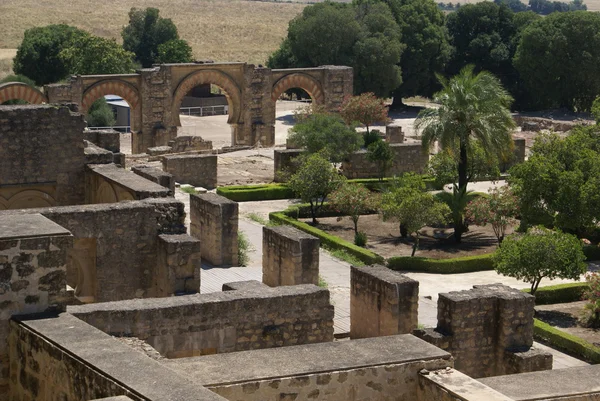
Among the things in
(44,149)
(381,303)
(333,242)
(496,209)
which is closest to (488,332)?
(381,303)

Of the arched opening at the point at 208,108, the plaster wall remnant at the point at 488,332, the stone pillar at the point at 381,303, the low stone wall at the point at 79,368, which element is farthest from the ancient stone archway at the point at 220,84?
the low stone wall at the point at 79,368

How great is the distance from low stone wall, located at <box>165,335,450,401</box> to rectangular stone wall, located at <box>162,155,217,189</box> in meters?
27.1

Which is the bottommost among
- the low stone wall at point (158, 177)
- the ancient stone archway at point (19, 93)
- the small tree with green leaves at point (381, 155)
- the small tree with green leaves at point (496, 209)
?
the small tree with green leaves at point (496, 209)

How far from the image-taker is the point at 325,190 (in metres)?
35.3

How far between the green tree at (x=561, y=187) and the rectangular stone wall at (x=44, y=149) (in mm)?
13297

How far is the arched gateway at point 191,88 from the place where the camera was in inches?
1898

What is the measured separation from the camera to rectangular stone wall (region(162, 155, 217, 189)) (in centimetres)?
3994

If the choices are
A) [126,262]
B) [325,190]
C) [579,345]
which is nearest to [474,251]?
Result: [325,190]

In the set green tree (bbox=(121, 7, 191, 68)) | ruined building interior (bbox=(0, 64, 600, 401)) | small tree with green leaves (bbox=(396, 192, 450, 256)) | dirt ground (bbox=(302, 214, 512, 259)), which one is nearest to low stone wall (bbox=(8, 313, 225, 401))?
ruined building interior (bbox=(0, 64, 600, 401))

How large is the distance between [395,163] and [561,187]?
12.6 metres

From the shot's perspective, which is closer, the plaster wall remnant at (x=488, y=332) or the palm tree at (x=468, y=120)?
the plaster wall remnant at (x=488, y=332)

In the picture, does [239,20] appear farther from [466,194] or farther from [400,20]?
[466,194]

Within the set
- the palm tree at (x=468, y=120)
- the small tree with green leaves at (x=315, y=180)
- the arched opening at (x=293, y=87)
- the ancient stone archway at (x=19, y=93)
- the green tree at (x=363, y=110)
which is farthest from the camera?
the arched opening at (x=293, y=87)

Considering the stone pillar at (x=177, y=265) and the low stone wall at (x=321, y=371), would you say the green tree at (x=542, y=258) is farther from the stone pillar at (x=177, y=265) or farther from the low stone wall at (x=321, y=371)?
the low stone wall at (x=321, y=371)
